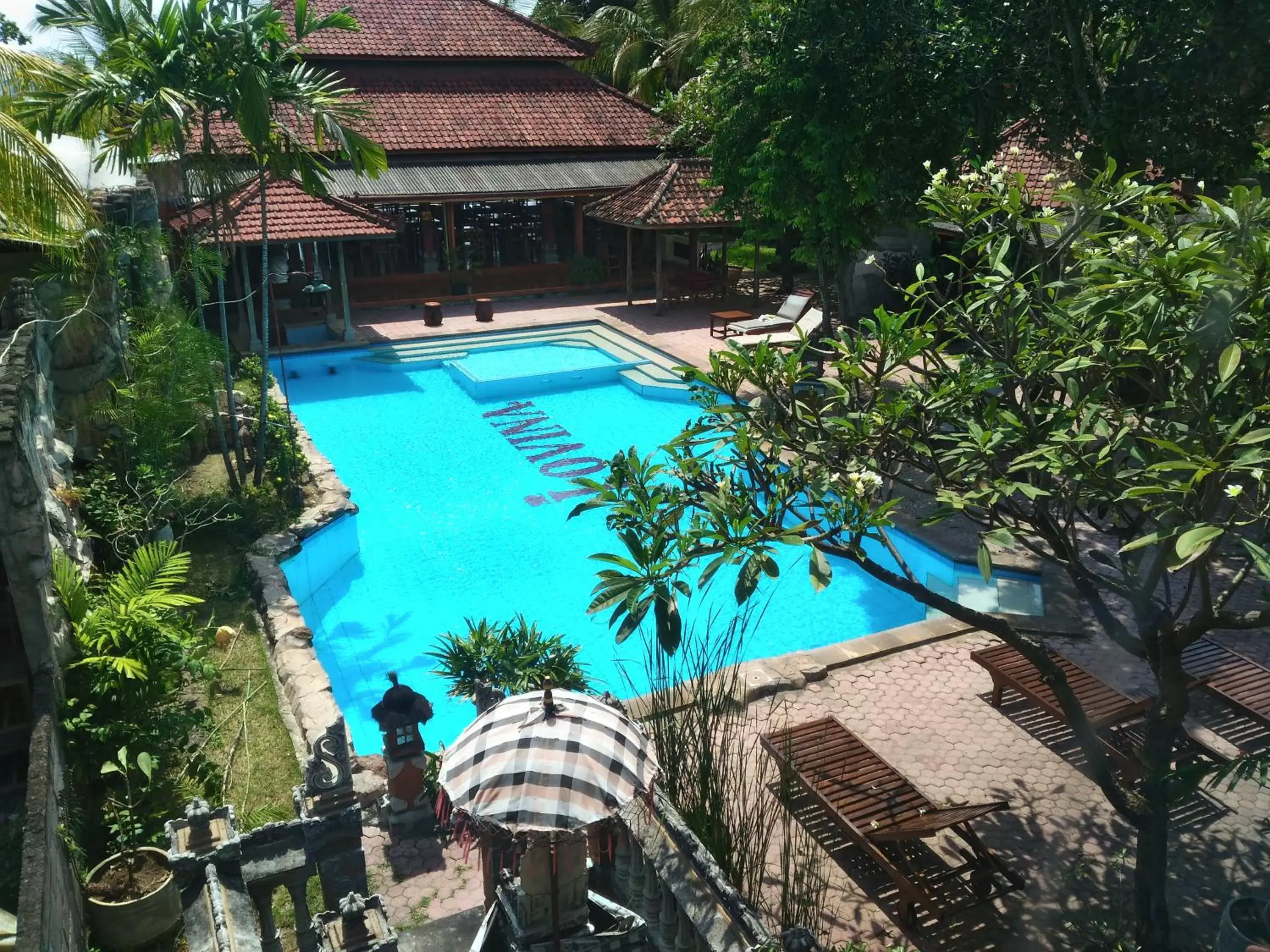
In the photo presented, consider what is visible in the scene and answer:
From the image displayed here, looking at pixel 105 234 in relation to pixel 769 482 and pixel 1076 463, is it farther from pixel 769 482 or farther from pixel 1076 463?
pixel 1076 463

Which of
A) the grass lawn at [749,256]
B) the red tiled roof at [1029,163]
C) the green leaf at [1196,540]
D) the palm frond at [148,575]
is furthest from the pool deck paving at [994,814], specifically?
the grass lawn at [749,256]

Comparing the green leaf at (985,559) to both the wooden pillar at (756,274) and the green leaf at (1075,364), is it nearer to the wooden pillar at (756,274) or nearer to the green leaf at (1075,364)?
the green leaf at (1075,364)

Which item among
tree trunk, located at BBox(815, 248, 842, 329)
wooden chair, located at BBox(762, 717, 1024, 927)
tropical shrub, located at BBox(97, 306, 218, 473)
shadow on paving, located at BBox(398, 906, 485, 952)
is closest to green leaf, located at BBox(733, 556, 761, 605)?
wooden chair, located at BBox(762, 717, 1024, 927)

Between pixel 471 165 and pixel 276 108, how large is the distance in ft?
39.5

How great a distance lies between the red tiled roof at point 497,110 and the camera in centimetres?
2331

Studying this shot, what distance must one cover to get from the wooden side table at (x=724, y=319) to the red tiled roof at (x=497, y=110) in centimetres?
692

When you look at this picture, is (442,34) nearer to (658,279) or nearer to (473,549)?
(658,279)

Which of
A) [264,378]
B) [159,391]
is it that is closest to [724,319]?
[264,378]

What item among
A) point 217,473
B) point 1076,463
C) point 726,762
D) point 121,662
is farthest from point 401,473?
point 1076,463

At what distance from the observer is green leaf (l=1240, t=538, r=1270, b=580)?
3357mm

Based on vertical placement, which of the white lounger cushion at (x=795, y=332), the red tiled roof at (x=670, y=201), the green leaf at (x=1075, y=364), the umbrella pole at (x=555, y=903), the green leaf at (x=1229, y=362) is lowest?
the umbrella pole at (x=555, y=903)

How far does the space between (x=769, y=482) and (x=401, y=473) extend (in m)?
9.81

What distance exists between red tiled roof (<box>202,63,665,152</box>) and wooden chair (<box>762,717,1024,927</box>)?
63.4ft

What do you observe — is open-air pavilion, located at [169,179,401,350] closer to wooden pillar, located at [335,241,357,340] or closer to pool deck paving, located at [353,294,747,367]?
wooden pillar, located at [335,241,357,340]
